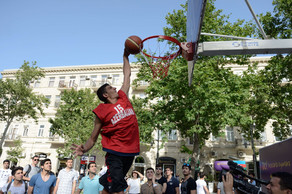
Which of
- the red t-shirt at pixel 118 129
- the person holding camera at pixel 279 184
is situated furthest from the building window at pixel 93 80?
the person holding camera at pixel 279 184

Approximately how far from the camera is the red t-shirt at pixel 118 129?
2.68 meters

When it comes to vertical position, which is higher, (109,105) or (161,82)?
(161,82)

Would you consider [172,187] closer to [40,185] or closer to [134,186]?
[134,186]

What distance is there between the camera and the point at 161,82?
16.6 meters

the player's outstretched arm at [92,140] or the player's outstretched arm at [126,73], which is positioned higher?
the player's outstretched arm at [126,73]

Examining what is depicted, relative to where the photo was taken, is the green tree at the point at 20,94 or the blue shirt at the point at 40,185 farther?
the green tree at the point at 20,94

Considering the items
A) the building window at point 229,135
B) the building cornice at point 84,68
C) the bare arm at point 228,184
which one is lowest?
the bare arm at point 228,184

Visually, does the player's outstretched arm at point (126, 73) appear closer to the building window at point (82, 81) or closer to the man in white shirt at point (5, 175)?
the man in white shirt at point (5, 175)

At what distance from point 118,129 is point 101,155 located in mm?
27717

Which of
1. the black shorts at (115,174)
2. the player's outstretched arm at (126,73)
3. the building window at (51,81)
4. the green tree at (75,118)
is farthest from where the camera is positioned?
the building window at (51,81)

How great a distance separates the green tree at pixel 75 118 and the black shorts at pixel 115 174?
22793 millimetres

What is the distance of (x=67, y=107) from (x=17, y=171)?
21.4 m

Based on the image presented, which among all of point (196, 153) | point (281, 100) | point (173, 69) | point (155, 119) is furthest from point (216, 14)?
point (196, 153)

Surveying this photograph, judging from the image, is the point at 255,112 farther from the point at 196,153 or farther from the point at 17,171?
the point at 17,171
